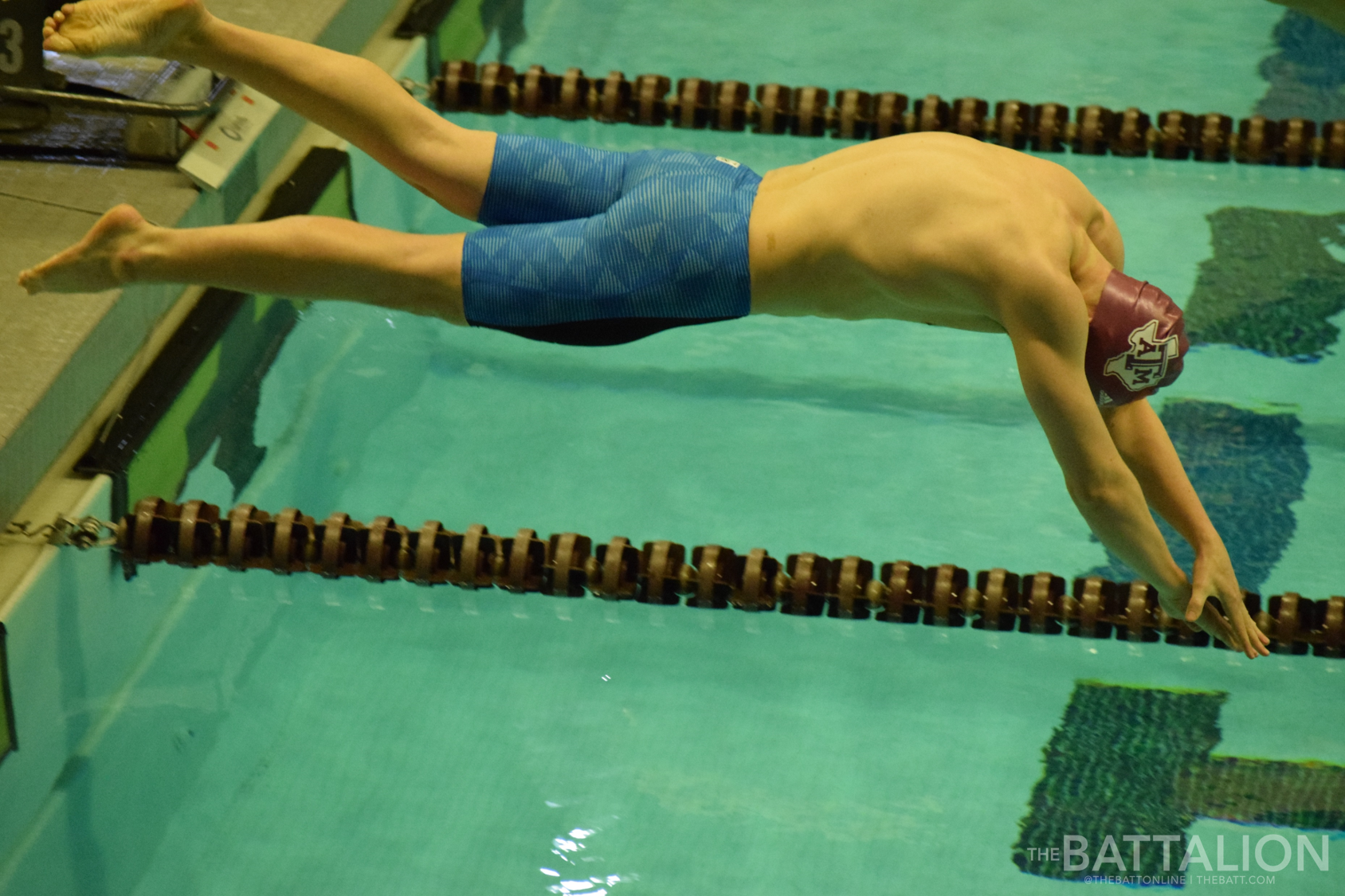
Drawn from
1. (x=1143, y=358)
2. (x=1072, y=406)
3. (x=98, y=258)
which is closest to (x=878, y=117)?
(x=1143, y=358)

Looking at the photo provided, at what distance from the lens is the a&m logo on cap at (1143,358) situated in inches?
77.6

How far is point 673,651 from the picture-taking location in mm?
2930

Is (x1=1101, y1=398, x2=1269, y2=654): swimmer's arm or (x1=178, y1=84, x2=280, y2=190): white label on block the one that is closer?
(x1=1101, y1=398, x2=1269, y2=654): swimmer's arm

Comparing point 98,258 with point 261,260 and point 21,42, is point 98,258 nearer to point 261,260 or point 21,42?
point 261,260

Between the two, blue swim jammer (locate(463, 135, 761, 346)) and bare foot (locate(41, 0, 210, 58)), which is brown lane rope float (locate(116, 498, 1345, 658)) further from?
bare foot (locate(41, 0, 210, 58))

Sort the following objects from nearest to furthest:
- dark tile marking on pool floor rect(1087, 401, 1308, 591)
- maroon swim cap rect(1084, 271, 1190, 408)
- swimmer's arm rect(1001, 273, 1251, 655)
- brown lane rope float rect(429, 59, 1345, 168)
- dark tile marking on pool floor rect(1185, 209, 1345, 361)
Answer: swimmer's arm rect(1001, 273, 1251, 655), maroon swim cap rect(1084, 271, 1190, 408), dark tile marking on pool floor rect(1087, 401, 1308, 591), dark tile marking on pool floor rect(1185, 209, 1345, 361), brown lane rope float rect(429, 59, 1345, 168)

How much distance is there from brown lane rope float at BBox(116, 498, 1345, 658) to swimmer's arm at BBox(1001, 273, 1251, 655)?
630 millimetres

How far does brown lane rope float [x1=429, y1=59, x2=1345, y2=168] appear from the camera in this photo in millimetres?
→ 3895

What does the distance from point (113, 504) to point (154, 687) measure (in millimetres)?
444

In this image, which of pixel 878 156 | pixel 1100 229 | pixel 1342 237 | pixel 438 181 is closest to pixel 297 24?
pixel 438 181

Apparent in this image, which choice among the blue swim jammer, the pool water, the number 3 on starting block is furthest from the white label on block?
the blue swim jammer

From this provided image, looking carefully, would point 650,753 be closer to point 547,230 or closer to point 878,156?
point 547,230

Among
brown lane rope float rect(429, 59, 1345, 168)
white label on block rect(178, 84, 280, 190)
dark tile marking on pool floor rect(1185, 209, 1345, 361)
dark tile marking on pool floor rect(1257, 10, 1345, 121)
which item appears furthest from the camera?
dark tile marking on pool floor rect(1257, 10, 1345, 121)

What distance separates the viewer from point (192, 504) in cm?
260
